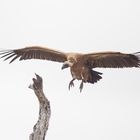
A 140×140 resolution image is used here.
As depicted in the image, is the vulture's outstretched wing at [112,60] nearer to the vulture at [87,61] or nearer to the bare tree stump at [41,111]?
the vulture at [87,61]

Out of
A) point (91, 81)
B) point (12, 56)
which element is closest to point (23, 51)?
point (12, 56)

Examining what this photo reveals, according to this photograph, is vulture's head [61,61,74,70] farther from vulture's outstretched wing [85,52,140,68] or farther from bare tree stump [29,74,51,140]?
bare tree stump [29,74,51,140]

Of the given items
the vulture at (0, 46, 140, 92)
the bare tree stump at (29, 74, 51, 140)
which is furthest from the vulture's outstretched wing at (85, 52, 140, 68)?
the bare tree stump at (29, 74, 51, 140)

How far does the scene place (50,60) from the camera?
2728 cm

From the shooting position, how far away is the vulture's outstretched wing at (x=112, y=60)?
85.9 feet

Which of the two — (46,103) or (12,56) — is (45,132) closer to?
(46,103)

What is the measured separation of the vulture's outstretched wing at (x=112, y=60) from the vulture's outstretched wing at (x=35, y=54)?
0.80m

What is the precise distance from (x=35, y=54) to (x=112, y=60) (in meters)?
2.26

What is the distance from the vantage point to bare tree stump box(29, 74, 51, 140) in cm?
2597

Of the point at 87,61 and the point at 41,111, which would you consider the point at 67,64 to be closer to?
the point at 87,61

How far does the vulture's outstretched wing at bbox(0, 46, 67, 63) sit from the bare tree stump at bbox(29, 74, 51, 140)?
133 centimetres

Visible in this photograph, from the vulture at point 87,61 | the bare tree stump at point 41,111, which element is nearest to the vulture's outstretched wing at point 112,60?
the vulture at point 87,61

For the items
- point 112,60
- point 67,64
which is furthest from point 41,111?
point 112,60

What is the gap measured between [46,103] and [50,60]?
1644 millimetres
